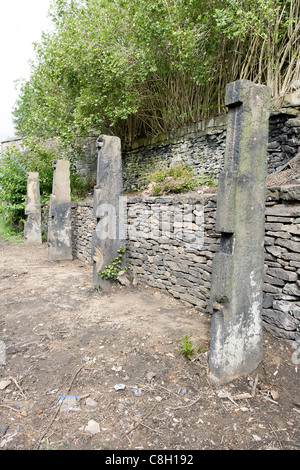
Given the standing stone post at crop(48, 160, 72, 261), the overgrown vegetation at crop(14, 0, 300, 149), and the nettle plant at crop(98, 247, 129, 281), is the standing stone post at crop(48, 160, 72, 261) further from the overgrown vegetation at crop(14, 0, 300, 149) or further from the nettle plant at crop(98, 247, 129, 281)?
the nettle plant at crop(98, 247, 129, 281)

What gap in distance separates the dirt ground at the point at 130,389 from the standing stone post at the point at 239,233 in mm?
328

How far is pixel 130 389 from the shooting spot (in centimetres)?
276

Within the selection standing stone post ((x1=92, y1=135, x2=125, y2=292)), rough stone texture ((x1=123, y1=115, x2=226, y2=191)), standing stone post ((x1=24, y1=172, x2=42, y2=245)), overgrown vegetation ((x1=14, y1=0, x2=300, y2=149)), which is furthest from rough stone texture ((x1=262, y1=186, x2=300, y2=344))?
standing stone post ((x1=24, y1=172, x2=42, y2=245))

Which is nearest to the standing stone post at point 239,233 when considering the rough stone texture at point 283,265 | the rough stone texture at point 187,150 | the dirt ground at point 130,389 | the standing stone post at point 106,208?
the dirt ground at point 130,389

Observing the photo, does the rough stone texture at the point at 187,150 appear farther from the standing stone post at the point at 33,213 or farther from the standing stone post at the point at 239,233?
the standing stone post at the point at 239,233

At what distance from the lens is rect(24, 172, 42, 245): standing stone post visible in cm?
1123

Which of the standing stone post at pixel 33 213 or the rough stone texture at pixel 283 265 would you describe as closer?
the rough stone texture at pixel 283 265

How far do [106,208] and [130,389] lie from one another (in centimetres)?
355

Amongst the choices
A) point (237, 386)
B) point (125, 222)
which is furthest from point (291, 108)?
point (237, 386)

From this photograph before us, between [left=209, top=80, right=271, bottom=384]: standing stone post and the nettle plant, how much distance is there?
3042mm

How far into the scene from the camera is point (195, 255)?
14.9 feet

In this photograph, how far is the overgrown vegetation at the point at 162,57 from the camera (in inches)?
278
